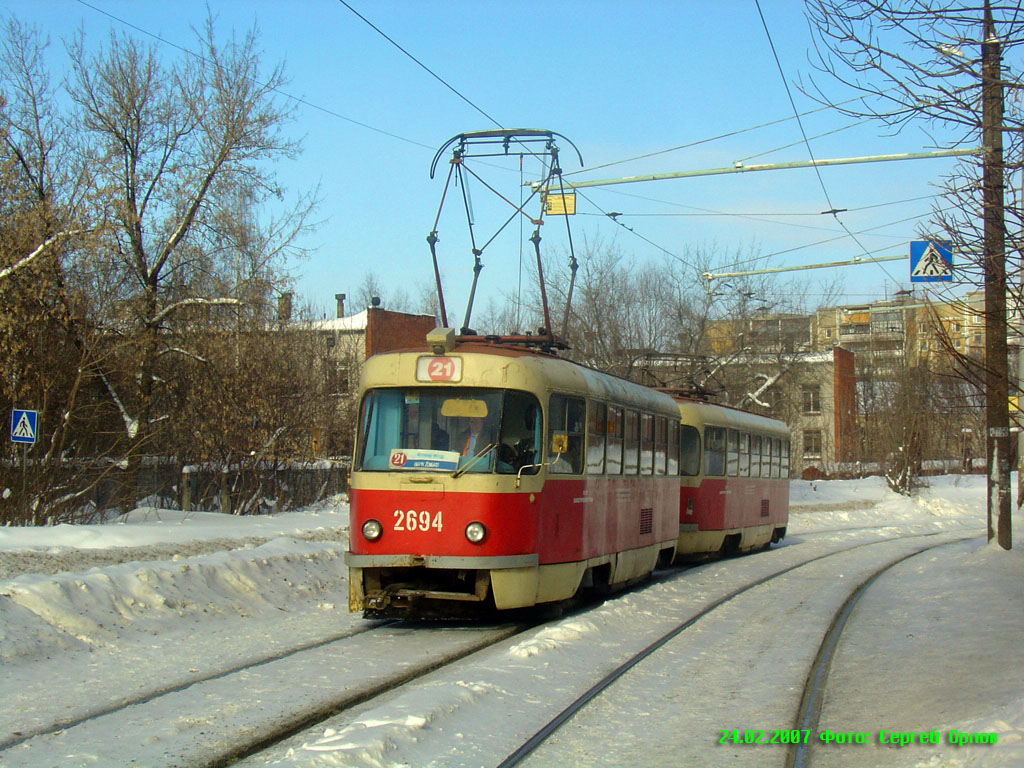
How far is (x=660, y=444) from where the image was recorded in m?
15.8

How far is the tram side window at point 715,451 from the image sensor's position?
19359mm

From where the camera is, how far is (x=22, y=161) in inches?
842

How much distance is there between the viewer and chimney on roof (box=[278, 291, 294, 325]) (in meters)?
25.1

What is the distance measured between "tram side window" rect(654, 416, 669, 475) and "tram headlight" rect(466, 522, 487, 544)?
5.70m

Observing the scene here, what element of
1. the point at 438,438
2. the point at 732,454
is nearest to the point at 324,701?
the point at 438,438

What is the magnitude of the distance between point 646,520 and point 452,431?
5.21m

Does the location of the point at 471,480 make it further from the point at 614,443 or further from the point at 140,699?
the point at 140,699

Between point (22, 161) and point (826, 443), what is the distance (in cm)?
5919

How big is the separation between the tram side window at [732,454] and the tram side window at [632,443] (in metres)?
6.34

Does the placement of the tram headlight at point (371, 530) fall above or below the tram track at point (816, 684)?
above

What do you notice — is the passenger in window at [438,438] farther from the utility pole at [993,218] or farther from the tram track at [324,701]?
the utility pole at [993,218]

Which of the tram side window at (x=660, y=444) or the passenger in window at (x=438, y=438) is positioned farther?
the tram side window at (x=660, y=444)

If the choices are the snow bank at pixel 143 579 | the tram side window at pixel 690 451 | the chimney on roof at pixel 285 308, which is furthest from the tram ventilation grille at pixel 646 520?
the chimney on roof at pixel 285 308

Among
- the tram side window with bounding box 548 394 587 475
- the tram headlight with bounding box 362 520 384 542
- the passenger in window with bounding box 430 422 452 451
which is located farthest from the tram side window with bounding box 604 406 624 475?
the tram headlight with bounding box 362 520 384 542
